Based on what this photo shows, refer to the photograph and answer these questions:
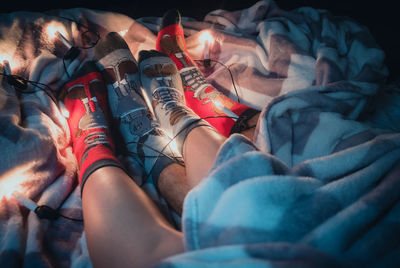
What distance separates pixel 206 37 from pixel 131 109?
0.57 meters

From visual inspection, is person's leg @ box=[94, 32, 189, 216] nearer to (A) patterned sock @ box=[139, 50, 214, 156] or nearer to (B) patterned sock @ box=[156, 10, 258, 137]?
(A) patterned sock @ box=[139, 50, 214, 156]

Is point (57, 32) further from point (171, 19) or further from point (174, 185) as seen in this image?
point (174, 185)

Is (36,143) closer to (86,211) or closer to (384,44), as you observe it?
(86,211)

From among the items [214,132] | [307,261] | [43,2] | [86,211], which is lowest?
[86,211]

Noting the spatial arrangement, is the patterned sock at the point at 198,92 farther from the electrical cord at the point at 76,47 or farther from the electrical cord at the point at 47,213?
the electrical cord at the point at 47,213

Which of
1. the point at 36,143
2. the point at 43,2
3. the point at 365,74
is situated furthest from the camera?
the point at 43,2

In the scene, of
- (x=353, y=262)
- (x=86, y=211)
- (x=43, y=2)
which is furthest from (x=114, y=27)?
(x=353, y=262)

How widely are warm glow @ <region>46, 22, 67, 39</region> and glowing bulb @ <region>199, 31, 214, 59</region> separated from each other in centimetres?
65

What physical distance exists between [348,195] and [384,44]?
3.83 feet

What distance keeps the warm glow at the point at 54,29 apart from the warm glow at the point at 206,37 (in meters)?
0.65

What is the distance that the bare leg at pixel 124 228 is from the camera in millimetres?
379

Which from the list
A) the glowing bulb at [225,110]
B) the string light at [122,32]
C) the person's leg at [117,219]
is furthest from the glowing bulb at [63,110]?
the glowing bulb at [225,110]

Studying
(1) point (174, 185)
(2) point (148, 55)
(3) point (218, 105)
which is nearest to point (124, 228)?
(1) point (174, 185)

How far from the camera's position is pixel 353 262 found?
10.6 inches
